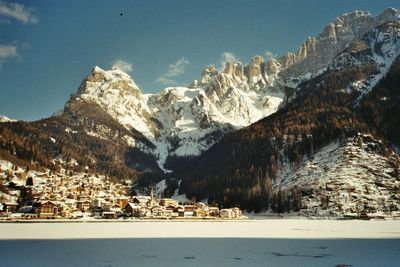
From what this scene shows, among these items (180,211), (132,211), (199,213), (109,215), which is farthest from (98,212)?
(199,213)

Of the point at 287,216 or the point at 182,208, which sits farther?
the point at 182,208

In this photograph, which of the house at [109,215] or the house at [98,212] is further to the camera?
the house at [98,212]

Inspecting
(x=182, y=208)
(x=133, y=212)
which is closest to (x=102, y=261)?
(x=133, y=212)

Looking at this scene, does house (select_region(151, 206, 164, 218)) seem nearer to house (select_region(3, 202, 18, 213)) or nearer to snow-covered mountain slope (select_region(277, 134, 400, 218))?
house (select_region(3, 202, 18, 213))

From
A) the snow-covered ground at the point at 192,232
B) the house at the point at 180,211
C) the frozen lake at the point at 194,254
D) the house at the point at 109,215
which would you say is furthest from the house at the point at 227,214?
the frozen lake at the point at 194,254

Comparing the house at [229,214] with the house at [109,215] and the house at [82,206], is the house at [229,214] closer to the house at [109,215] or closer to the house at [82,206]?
the house at [109,215]

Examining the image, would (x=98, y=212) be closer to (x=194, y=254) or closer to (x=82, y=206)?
(x=82, y=206)

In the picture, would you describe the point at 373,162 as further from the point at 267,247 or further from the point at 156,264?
the point at 156,264
